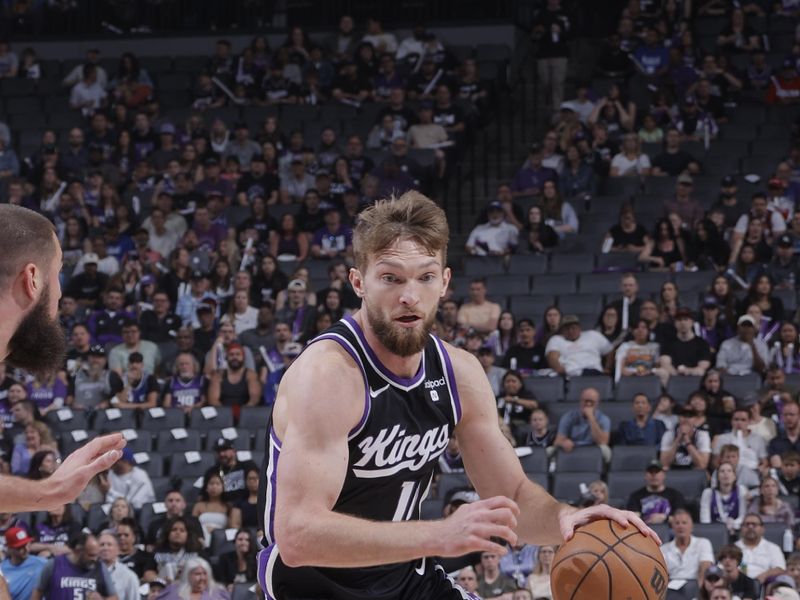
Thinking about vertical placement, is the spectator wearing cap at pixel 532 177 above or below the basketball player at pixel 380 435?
below

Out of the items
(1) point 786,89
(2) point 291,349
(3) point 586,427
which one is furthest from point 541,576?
(1) point 786,89

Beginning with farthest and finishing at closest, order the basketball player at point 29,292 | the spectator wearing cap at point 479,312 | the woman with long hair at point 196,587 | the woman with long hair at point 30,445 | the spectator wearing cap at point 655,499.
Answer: the spectator wearing cap at point 479,312 → the woman with long hair at point 30,445 → the spectator wearing cap at point 655,499 → the woman with long hair at point 196,587 → the basketball player at point 29,292

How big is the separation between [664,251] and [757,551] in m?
5.02

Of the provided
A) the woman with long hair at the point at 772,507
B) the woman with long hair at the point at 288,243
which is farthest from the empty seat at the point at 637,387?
the woman with long hair at the point at 288,243

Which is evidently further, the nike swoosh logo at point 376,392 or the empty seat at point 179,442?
the empty seat at point 179,442

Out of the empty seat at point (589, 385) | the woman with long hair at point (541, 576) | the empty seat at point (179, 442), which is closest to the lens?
the woman with long hair at point (541, 576)

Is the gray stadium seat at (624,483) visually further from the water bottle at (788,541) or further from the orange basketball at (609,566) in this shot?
the orange basketball at (609,566)

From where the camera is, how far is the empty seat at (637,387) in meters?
14.2

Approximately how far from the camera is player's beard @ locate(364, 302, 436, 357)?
4.98m

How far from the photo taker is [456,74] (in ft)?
65.8

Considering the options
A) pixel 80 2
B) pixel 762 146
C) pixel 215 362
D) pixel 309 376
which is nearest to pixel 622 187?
pixel 762 146

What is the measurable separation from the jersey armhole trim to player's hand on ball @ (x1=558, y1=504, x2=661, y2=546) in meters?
0.79

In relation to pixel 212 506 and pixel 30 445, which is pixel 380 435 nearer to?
pixel 212 506

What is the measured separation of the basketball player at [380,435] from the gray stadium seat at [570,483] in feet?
25.3
